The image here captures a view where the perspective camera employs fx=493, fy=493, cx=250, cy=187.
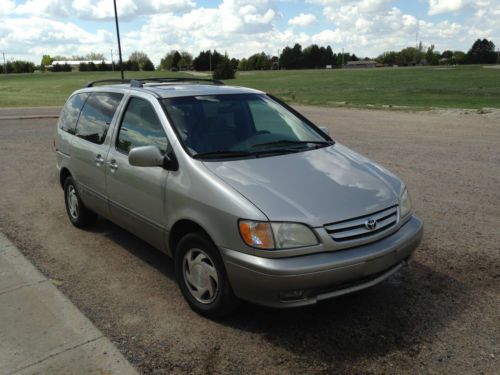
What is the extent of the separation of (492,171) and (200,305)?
6.52 m

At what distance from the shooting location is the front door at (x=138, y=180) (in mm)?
3996

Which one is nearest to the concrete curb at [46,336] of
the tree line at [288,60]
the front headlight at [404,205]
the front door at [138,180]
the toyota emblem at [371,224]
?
the front door at [138,180]

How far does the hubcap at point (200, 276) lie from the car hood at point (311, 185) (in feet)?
2.00

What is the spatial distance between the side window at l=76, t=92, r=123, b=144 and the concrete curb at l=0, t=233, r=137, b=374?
5.03 feet

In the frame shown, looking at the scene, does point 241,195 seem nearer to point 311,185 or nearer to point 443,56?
point 311,185

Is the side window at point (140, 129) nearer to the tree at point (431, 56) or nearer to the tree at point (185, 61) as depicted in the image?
the tree at point (185, 61)

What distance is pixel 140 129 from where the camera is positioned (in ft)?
14.3

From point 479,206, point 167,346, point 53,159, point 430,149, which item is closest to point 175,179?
point 167,346

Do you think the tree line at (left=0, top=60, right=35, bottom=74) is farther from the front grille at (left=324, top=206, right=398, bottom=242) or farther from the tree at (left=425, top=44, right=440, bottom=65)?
the front grille at (left=324, top=206, right=398, bottom=242)

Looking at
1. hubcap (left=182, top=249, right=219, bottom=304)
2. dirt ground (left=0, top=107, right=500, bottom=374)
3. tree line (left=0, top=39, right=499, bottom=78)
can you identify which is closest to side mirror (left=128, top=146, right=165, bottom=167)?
hubcap (left=182, top=249, right=219, bottom=304)

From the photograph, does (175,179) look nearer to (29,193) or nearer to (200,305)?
(200,305)

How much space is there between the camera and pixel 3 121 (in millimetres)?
17859

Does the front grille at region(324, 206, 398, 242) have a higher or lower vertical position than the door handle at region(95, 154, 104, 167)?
lower

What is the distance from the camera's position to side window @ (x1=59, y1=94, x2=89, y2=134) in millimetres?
5617
